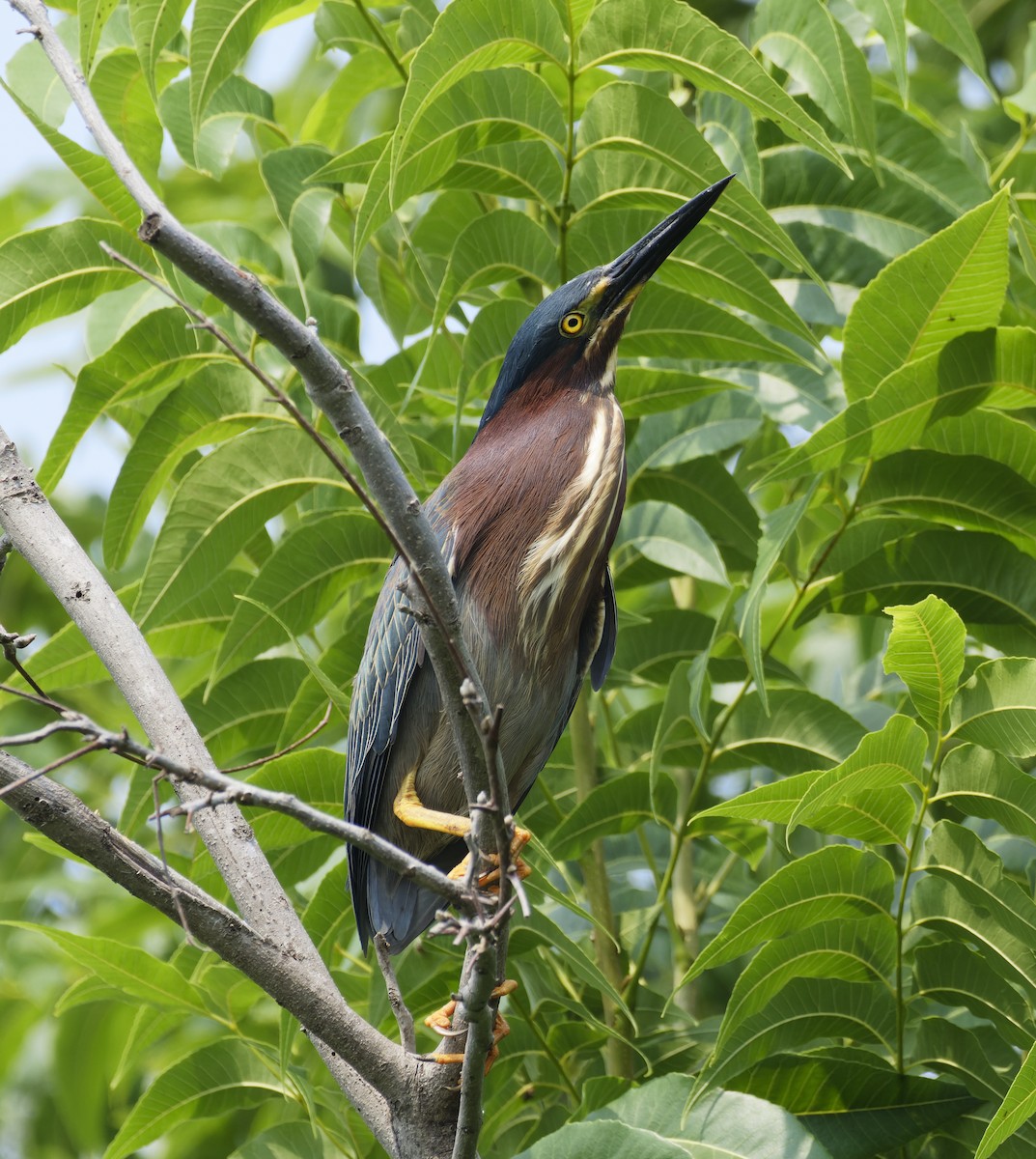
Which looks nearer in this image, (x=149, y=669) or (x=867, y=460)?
(x=149, y=669)

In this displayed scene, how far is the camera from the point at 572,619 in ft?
9.33

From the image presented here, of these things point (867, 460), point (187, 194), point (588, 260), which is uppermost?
point (187, 194)

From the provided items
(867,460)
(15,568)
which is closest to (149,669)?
(867,460)

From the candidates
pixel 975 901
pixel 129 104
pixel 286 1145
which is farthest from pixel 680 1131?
pixel 129 104

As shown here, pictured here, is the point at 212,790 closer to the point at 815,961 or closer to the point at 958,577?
the point at 815,961

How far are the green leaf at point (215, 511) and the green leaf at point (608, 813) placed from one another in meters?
0.94

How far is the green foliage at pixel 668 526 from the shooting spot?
2.37 m

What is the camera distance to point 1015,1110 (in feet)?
6.46

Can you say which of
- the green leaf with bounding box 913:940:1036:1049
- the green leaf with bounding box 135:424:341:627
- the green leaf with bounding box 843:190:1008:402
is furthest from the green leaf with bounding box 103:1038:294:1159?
the green leaf with bounding box 843:190:1008:402

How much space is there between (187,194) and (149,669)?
12.8 ft

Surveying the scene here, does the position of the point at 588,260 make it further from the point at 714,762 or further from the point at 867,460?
the point at 714,762

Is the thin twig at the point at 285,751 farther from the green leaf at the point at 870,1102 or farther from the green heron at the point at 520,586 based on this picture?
the green leaf at the point at 870,1102

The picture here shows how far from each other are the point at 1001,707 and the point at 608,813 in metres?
0.83

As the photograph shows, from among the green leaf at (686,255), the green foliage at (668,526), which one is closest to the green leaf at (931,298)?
the green foliage at (668,526)
